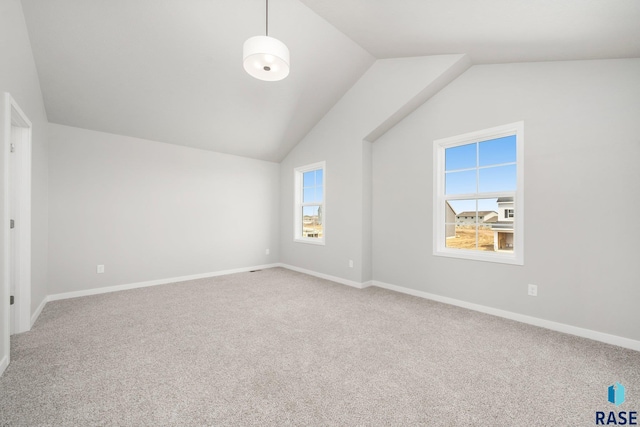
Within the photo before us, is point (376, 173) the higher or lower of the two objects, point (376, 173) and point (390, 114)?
the lower

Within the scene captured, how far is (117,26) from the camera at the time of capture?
2631 millimetres

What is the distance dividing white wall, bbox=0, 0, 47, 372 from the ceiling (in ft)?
0.69

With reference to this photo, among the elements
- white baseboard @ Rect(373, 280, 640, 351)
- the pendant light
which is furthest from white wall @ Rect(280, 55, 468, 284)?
the pendant light

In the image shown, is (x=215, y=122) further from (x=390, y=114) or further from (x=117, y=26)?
(x=390, y=114)

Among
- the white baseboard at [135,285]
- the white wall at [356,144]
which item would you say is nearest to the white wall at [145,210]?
the white baseboard at [135,285]

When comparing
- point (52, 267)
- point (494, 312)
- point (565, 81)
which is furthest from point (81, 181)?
point (565, 81)

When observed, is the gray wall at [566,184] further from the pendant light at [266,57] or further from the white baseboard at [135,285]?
the white baseboard at [135,285]

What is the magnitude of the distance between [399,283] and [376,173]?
1.75m

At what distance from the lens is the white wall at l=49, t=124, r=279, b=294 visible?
3650mm

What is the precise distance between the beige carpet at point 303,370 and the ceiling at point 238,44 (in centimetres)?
258

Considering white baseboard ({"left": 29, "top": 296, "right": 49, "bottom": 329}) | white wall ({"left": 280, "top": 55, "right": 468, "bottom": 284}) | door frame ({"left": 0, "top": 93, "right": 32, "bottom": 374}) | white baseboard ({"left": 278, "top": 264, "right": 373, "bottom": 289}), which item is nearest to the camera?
door frame ({"left": 0, "top": 93, "right": 32, "bottom": 374})

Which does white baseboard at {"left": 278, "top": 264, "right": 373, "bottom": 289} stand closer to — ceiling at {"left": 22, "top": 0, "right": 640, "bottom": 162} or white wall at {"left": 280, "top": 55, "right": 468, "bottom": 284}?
white wall at {"left": 280, "top": 55, "right": 468, "bottom": 284}

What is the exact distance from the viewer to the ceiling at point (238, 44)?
7.13 feet

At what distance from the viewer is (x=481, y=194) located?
324cm
